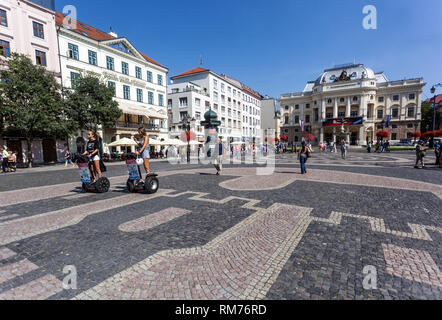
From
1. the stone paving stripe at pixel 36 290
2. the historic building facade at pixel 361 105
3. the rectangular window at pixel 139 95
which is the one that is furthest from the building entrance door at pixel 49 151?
the historic building facade at pixel 361 105

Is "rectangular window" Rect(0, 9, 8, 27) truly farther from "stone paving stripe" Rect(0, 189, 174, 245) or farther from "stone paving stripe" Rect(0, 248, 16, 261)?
"stone paving stripe" Rect(0, 248, 16, 261)

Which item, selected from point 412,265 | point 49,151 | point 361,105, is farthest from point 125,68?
point 361,105

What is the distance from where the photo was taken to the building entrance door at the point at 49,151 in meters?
23.3

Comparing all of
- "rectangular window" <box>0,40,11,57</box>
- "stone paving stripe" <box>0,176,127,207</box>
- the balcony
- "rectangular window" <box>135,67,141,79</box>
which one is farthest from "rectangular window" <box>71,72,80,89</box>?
"stone paving stripe" <box>0,176,127,207</box>

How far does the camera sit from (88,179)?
23.3 ft

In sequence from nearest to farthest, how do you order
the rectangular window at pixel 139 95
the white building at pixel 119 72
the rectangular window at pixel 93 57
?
1. the white building at pixel 119 72
2. the rectangular window at pixel 93 57
3. the rectangular window at pixel 139 95

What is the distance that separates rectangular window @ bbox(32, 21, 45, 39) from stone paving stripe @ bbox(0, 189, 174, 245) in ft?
88.6

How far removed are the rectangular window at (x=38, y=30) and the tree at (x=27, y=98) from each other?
6.29 metres

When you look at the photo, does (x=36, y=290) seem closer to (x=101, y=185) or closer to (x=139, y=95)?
(x=101, y=185)

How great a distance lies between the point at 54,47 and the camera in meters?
23.3

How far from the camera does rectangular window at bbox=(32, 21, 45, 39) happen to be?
2227cm

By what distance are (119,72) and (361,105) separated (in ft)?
216

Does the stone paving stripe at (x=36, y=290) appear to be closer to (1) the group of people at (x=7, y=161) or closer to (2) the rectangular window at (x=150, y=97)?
(1) the group of people at (x=7, y=161)
